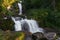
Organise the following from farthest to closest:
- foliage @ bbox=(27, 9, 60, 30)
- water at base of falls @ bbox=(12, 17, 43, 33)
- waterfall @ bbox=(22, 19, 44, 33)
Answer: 1. foliage @ bbox=(27, 9, 60, 30)
2. waterfall @ bbox=(22, 19, 44, 33)
3. water at base of falls @ bbox=(12, 17, 43, 33)

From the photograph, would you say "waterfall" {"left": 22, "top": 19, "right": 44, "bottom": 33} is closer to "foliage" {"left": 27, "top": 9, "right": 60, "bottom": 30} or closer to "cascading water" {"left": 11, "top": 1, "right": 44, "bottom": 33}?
"cascading water" {"left": 11, "top": 1, "right": 44, "bottom": 33}

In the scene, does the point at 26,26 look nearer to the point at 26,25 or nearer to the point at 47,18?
the point at 26,25

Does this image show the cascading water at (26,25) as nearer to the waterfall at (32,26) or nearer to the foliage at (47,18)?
the waterfall at (32,26)

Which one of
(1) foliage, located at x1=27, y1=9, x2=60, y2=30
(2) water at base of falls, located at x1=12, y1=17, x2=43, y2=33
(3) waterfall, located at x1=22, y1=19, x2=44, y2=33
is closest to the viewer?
(2) water at base of falls, located at x1=12, y1=17, x2=43, y2=33

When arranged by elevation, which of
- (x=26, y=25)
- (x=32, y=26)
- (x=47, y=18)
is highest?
(x=47, y=18)

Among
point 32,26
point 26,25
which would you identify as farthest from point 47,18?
point 26,25

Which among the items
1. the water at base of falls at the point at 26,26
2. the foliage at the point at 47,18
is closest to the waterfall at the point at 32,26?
the water at base of falls at the point at 26,26

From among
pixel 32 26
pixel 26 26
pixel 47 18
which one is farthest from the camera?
pixel 47 18

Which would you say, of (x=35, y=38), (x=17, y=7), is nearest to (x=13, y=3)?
(x=17, y=7)

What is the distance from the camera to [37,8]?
3288 centimetres

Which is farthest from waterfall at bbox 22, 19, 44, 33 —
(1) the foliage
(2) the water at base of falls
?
(1) the foliage

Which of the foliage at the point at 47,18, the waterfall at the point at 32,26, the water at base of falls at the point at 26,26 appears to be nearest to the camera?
the water at base of falls at the point at 26,26

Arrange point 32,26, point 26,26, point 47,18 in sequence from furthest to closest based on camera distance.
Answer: point 47,18 → point 32,26 → point 26,26

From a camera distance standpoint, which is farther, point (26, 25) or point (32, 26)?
point (32, 26)
